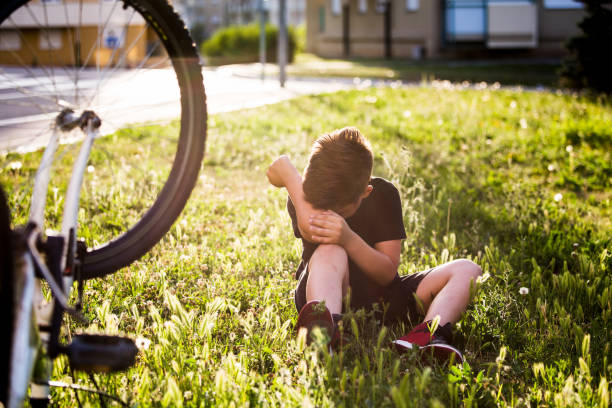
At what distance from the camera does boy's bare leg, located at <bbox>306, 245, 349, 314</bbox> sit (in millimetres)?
2119

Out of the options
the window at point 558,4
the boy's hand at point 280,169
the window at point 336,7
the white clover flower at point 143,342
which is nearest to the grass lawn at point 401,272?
the white clover flower at point 143,342

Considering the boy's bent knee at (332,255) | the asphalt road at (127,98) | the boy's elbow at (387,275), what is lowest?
the boy's elbow at (387,275)

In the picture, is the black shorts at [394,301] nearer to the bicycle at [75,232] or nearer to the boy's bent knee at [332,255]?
the boy's bent knee at [332,255]

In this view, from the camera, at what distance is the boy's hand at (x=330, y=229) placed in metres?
2.15

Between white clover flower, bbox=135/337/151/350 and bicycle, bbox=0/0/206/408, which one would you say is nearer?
bicycle, bbox=0/0/206/408

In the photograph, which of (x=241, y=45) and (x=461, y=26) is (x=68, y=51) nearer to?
(x=241, y=45)

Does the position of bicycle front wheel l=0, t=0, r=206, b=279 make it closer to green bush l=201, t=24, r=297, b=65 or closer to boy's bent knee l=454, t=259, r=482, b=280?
boy's bent knee l=454, t=259, r=482, b=280

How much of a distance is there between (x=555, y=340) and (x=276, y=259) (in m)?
1.27

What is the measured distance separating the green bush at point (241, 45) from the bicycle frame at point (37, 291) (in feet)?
71.0

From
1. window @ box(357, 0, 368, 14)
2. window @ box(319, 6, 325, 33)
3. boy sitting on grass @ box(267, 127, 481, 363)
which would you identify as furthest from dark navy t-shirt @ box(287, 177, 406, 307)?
window @ box(319, 6, 325, 33)

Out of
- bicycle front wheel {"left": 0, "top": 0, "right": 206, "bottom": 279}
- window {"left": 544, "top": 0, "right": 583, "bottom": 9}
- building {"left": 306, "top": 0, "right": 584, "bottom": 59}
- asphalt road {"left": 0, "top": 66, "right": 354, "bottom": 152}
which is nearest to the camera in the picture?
bicycle front wheel {"left": 0, "top": 0, "right": 206, "bottom": 279}

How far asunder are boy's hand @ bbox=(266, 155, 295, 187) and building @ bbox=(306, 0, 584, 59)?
21716 mm

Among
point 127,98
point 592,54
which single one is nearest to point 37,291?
point 127,98

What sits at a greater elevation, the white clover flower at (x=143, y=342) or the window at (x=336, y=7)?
the window at (x=336, y=7)
